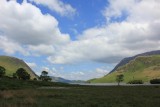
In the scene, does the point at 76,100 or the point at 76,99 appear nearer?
the point at 76,100

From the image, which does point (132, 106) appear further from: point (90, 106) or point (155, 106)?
point (90, 106)

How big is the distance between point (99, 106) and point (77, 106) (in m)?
3.39

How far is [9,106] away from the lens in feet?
129

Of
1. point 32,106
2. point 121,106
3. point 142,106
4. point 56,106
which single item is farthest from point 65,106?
point 142,106

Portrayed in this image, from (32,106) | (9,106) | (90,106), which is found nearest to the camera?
(9,106)

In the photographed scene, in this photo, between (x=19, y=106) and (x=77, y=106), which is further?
(x=77, y=106)

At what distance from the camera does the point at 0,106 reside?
39812 millimetres

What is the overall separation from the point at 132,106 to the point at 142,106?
1.43 m

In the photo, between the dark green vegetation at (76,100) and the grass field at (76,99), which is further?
the grass field at (76,99)

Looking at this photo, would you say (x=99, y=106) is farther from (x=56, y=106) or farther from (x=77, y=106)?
(x=56, y=106)

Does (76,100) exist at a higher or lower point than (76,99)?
lower

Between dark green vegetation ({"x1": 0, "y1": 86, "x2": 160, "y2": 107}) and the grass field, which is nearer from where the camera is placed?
dark green vegetation ({"x1": 0, "y1": 86, "x2": 160, "y2": 107})

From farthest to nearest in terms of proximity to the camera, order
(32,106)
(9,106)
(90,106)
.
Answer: (90,106), (32,106), (9,106)

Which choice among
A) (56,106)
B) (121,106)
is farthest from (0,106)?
(121,106)
